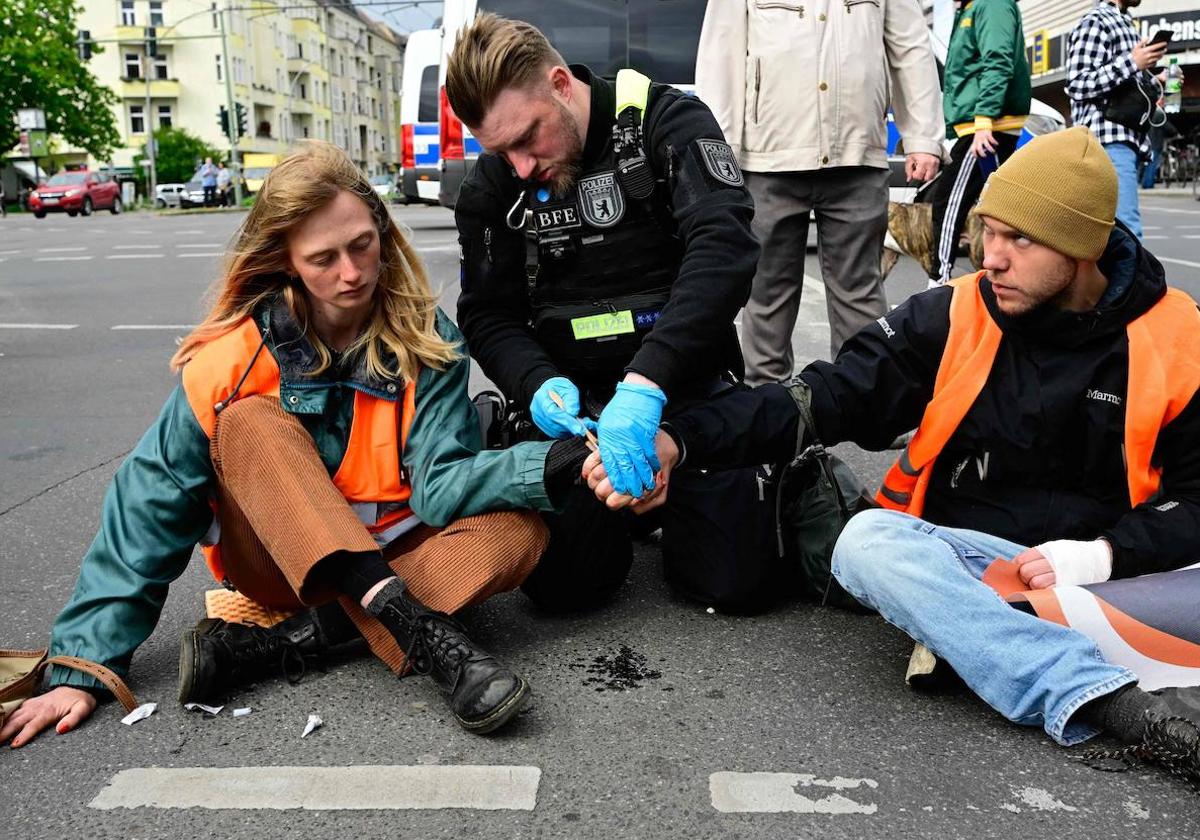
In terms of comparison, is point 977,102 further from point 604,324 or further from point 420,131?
point 420,131

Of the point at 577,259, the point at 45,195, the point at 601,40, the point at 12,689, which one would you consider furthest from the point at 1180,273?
the point at 45,195

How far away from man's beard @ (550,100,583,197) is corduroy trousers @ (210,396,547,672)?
2.83 feet

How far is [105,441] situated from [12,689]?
294 cm

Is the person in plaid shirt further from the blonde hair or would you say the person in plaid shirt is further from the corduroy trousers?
the corduroy trousers

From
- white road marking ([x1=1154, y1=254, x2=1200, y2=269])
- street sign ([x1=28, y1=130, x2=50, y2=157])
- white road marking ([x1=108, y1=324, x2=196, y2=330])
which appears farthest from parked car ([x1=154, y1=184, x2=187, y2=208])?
white road marking ([x1=1154, y1=254, x2=1200, y2=269])

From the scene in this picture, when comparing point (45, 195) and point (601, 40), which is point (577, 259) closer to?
point (601, 40)

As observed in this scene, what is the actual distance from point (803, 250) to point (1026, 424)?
6.65 feet

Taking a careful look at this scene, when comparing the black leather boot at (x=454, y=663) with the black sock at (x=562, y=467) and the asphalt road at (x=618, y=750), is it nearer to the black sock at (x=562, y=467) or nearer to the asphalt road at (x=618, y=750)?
the asphalt road at (x=618, y=750)

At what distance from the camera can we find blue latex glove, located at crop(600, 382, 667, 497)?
272 cm

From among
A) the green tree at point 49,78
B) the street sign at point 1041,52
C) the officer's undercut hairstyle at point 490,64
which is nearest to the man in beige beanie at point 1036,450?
the officer's undercut hairstyle at point 490,64

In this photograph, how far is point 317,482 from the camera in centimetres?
270

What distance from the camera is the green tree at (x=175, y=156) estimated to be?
197 ft

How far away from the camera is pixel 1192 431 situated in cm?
250

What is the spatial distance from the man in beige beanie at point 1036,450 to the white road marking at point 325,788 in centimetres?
71
